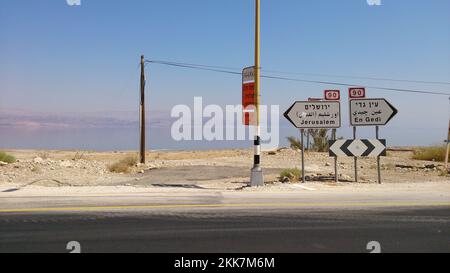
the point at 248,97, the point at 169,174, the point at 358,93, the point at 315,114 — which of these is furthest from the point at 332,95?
the point at 169,174

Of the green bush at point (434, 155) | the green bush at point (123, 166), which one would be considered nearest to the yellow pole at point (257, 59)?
the green bush at point (123, 166)

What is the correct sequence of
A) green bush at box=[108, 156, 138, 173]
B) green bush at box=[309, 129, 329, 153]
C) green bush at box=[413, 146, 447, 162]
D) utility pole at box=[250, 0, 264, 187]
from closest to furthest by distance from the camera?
utility pole at box=[250, 0, 264, 187] → green bush at box=[108, 156, 138, 173] → green bush at box=[413, 146, 447, 162] → green bush at box=[309, 129, 329, 153]

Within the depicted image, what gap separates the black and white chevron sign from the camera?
16312 mm

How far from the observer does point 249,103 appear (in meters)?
15.9

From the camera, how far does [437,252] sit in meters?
6.98

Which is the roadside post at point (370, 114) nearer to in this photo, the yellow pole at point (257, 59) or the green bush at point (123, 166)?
the yellow pole at point (257, 59)

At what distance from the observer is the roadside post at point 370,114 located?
16406 millimetres

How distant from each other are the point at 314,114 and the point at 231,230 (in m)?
9.09

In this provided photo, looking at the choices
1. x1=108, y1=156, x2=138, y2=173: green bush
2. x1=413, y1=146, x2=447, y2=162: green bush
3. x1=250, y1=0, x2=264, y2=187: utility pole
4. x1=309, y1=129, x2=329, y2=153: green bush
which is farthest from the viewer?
x1=309, y1=129, x2=329, y2=153: green bush

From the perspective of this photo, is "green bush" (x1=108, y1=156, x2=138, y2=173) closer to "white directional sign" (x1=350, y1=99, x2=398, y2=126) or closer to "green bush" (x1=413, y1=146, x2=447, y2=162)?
"white directional sign" (x1=350, y1=99, x2=398, y2=126)

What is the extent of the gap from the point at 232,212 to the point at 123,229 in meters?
2.66

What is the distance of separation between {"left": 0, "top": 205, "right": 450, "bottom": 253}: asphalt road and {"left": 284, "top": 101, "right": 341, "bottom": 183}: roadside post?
6.04 meters

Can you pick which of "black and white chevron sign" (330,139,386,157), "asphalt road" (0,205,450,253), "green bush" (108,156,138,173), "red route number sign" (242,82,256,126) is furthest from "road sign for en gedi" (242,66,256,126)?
"green bush" (108,156,138,173)
